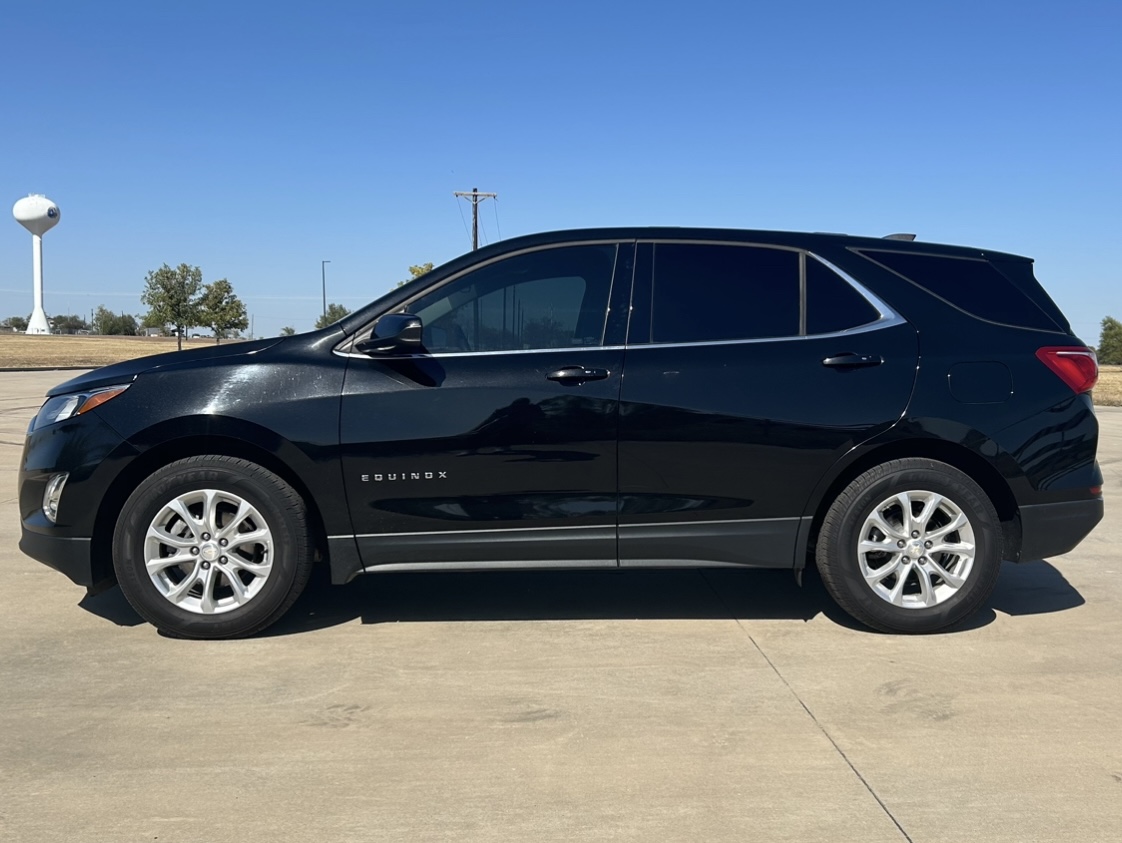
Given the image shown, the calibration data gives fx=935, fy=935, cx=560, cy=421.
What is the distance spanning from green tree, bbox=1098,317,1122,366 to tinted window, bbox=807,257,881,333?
89840 mm

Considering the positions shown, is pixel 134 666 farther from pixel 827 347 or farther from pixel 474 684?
pixel 827 347

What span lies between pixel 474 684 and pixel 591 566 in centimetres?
82

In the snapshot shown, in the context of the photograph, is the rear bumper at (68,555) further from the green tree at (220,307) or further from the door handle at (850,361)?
the green tree at (220,307)

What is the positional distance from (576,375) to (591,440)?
11.6 inches

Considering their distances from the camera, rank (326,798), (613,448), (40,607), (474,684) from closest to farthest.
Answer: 1. (326,798)
2. (474,684)
3. (613,448)
4. (40,607)

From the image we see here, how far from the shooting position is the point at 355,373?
13.6 ft

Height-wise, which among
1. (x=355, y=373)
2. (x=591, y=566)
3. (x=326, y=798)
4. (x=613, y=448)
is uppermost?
(x=355, y=373)

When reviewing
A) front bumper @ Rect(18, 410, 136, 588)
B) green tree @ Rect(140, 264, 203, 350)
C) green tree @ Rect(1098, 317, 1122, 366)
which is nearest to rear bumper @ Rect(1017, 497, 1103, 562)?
front bumper @ Rect(18, 410, 136, 588)

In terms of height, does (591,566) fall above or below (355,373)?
below

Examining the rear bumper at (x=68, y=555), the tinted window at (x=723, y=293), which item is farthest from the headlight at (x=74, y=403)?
the tinted window at (x=723, y=293)

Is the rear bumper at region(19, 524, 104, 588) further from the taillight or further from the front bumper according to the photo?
the taillight

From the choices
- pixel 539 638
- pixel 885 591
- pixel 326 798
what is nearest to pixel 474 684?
pixel 539 638

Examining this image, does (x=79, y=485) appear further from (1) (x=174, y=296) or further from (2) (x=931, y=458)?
(1) (x=174, y=296)

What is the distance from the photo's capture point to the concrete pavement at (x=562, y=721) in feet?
8.71
